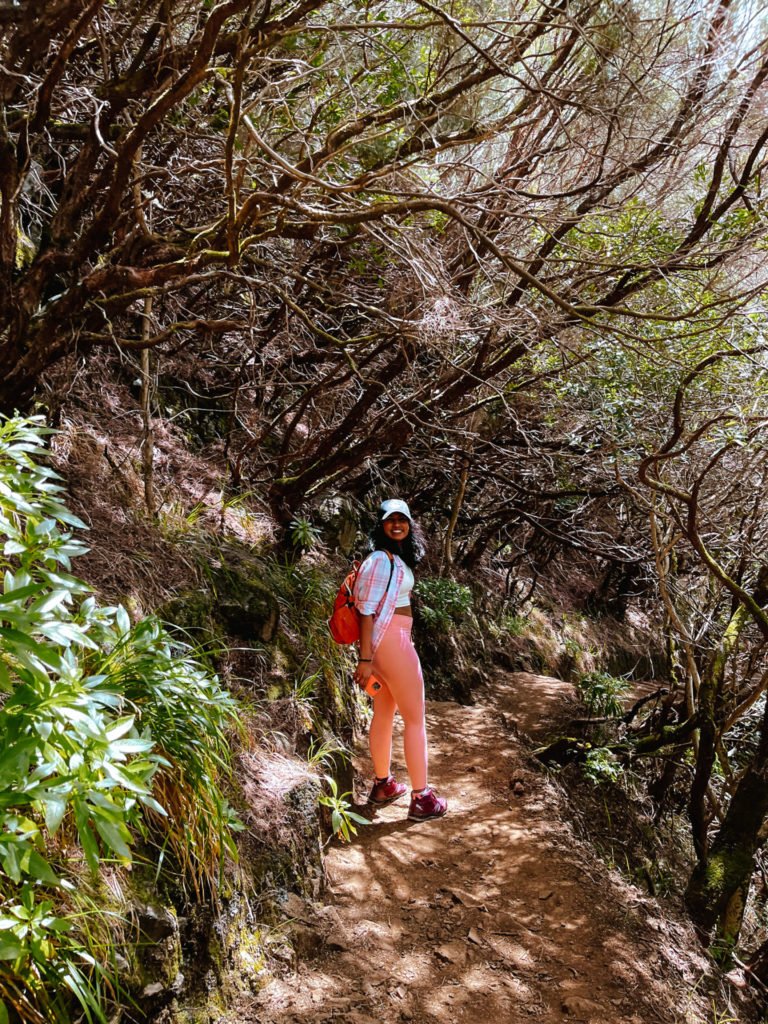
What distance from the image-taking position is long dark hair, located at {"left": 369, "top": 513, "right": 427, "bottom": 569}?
464cm

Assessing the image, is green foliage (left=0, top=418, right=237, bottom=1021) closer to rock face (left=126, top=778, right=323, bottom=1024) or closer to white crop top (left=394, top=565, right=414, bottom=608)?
rock face (left=126, top=778, right=323, bottom=1024)

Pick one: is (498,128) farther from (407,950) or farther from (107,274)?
(407,950)

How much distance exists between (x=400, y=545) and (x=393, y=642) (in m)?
0.60

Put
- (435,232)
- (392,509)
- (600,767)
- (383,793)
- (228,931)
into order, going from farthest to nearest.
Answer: (600,767) → (435,232) → (383,793) → (392,509) → (228,931)

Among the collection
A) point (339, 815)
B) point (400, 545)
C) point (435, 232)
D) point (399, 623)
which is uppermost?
point (435, 232)

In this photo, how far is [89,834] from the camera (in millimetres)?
1955

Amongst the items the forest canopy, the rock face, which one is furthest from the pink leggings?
the forest canopy

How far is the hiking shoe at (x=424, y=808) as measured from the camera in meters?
4.77

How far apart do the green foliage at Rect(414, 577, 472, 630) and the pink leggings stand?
4570 mm

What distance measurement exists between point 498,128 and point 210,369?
416 centimetres

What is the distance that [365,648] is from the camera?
4.46 m

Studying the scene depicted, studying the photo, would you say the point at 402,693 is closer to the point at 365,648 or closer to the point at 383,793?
the point at 365,648

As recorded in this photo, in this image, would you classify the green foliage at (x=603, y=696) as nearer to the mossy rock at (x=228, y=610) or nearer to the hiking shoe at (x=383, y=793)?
the hiking shoe at (x=383, y=793)

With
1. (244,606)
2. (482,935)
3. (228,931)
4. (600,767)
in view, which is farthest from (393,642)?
(600,767)
